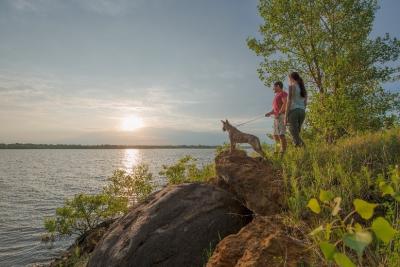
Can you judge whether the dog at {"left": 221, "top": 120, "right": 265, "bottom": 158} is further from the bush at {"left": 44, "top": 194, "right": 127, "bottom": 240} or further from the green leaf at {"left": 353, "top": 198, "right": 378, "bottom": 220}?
the green leaf at {"left": 353, "top": 198, "right": 378, "bottom": 220}

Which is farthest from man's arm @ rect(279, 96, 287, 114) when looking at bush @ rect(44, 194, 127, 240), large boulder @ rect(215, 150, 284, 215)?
bush @ rect(44, 194, 127, 240)

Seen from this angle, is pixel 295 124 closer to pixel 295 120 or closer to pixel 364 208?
pixel 295 120

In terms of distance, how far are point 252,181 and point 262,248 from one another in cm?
308

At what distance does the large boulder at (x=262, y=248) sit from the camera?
456 centimetres

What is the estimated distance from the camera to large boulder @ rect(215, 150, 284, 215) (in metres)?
7.20

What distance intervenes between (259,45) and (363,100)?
7.50 meters

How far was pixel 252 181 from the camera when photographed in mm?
7746

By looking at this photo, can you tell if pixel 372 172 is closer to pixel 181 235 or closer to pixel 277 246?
pixel 277 246

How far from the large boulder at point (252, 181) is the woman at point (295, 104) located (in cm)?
259

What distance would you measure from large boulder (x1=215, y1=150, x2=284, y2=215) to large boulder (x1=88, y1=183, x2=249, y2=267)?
405mm

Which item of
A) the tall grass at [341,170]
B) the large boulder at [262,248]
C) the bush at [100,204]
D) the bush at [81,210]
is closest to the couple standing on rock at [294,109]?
the tall grass at [341,170]

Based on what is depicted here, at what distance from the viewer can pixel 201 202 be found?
311 inches

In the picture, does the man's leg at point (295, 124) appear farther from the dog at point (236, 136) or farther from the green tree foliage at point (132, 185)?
the green tree foliage at point (132, 185)

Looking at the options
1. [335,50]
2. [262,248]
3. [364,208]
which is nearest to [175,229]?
[262,248]
